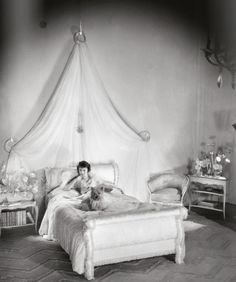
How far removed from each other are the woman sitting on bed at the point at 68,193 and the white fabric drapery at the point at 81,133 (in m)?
0.44

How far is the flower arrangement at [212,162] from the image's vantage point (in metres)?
6.40

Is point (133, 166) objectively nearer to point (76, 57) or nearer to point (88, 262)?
point (76, 57)

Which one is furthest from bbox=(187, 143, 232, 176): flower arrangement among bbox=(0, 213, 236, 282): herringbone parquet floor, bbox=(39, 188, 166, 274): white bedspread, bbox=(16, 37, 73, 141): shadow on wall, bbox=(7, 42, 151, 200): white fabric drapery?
bbox=(16, 37, 73, 141): shadow on wall

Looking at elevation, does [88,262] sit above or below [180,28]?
below

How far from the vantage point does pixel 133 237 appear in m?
4.05

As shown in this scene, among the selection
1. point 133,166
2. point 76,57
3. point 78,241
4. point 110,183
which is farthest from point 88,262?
point 76,57

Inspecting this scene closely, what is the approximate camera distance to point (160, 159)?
6.66 m

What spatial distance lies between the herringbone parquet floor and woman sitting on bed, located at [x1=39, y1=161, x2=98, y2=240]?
20cm

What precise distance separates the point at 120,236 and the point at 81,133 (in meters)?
2.17

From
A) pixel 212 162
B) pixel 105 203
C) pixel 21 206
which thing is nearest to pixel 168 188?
pixel 212 162

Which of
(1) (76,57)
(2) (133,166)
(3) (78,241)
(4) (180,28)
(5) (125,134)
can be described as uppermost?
(4) (180,28)

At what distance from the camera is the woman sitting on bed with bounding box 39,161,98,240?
4.94m

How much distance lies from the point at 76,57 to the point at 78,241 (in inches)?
109

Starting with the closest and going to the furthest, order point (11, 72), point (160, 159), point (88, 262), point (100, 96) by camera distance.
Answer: point (88, 262) < point (11, 72) < point (100, 96) < point (160, 159)
